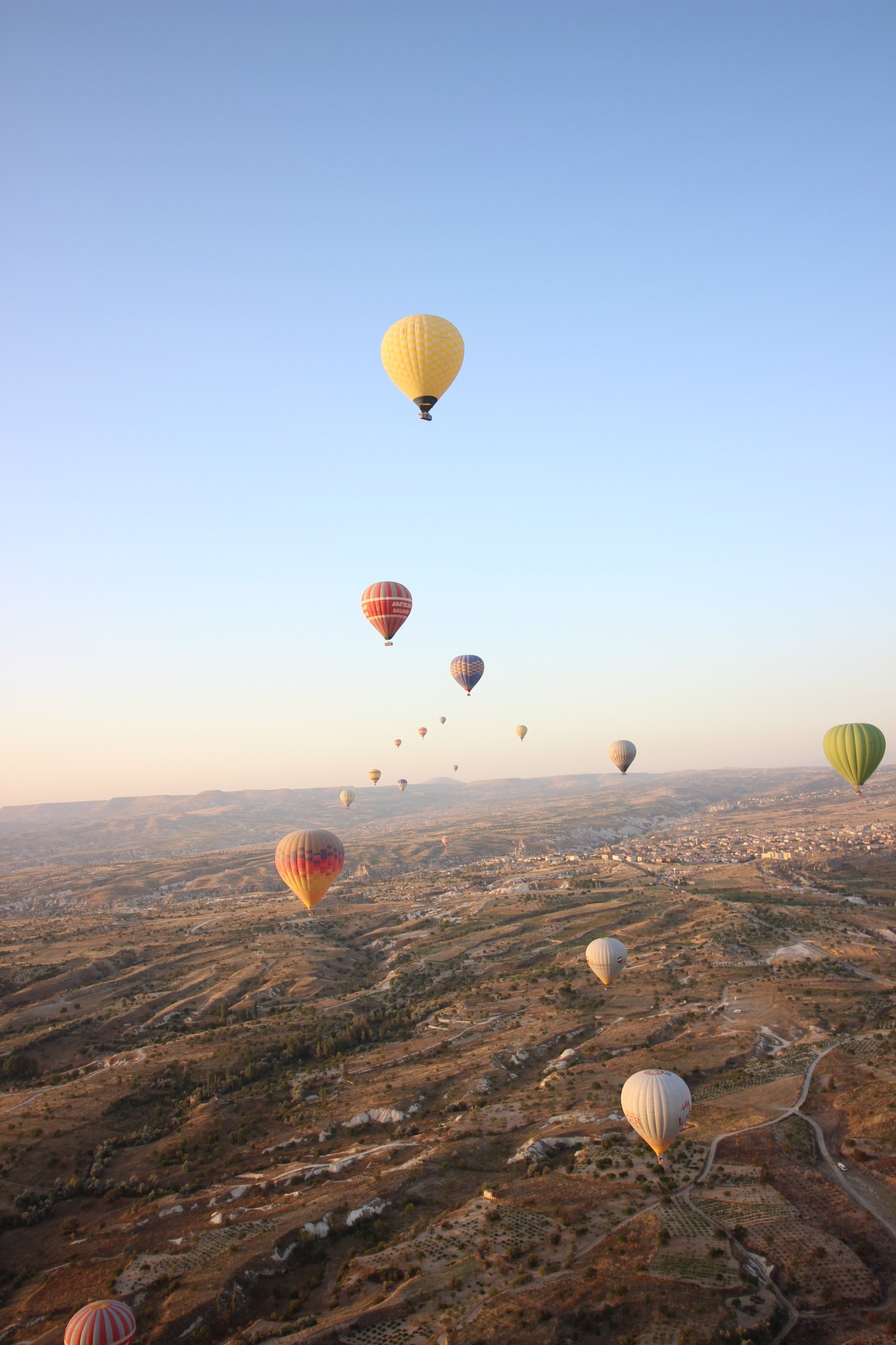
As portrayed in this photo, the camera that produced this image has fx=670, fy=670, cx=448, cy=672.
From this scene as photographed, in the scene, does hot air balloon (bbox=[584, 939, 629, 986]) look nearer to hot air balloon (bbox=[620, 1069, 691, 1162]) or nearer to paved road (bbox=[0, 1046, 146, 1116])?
hot air balloon (bbox=[620, 1069, 691, 1162])

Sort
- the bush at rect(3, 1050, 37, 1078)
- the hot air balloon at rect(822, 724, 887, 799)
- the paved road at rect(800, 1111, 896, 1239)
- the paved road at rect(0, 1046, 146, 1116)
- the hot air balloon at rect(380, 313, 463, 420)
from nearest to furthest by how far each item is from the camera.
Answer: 1. the paved road at rect(800, 1111, 896, 1239)
2. the hot air balloon at rect(380, 313, 463, 420)
3. the paved road at rect(0, 1046, 146, 1116)
4. the hot air balloon at rect(822, 724, 887, 799)
5. the bush at rect(3, 1050, 37, 1078)

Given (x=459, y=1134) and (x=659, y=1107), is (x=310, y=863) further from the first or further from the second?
(x=659, y=1107)

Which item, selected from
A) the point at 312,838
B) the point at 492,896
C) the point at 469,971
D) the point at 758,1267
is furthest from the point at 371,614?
the point at 492,896

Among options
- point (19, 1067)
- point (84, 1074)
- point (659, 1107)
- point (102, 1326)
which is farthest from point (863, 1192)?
point (19, 1067)

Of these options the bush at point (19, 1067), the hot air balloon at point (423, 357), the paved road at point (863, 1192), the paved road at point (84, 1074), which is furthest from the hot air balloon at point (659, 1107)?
the bush at point (19, 1067)

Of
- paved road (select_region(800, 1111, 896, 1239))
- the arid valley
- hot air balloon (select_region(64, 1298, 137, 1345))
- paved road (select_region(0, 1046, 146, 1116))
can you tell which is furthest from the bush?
paved road (select_region(800, 1111, 896, 1239))

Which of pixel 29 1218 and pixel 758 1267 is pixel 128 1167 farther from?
pixel 758 1267

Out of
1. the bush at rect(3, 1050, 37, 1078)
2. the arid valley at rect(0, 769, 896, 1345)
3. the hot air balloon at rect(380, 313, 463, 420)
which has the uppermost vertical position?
the hot air balloon at rect(380, 313, 463, 420)
